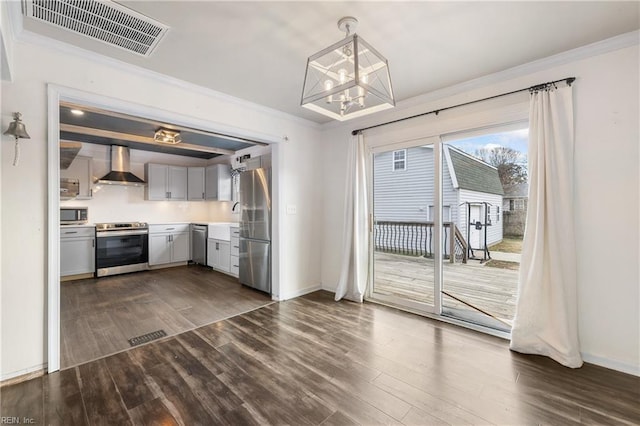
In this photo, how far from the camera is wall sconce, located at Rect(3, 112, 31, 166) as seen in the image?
193cm

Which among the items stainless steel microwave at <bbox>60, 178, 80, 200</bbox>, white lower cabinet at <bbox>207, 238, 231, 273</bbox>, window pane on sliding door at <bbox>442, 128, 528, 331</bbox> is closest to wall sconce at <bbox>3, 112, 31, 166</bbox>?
white lower cabinet at <bbox>207, 238, 231, 273</bbox>

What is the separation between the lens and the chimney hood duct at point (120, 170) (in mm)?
5384

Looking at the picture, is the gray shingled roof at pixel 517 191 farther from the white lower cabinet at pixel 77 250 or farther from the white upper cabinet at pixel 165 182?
the white lower cabinet at pixel 77 250

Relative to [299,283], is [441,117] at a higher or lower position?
higher

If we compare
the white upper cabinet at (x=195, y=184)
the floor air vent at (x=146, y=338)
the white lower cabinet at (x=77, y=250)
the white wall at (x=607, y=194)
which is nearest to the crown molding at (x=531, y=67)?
the white wall at (x=607, y=194)

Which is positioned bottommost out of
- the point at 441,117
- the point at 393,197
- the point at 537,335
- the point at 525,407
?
the point at 525,407

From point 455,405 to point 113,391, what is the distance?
2361 mm

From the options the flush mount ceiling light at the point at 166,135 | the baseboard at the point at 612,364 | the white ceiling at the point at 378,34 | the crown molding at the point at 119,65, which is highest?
the white ceiling at the point at 378,34

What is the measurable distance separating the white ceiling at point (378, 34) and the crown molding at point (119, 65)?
0.21ft

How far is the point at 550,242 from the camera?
94.3 inches

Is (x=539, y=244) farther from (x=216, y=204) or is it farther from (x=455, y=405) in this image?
(x=216, y=204)

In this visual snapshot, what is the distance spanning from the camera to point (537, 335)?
2.43m

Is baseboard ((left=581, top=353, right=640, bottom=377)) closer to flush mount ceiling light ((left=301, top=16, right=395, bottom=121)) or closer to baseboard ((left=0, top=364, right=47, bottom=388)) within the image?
flush mount ceiling light ((left=301, top=16, right=395, bottom=121))

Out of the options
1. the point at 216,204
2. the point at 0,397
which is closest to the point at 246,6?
the point at 0,397
